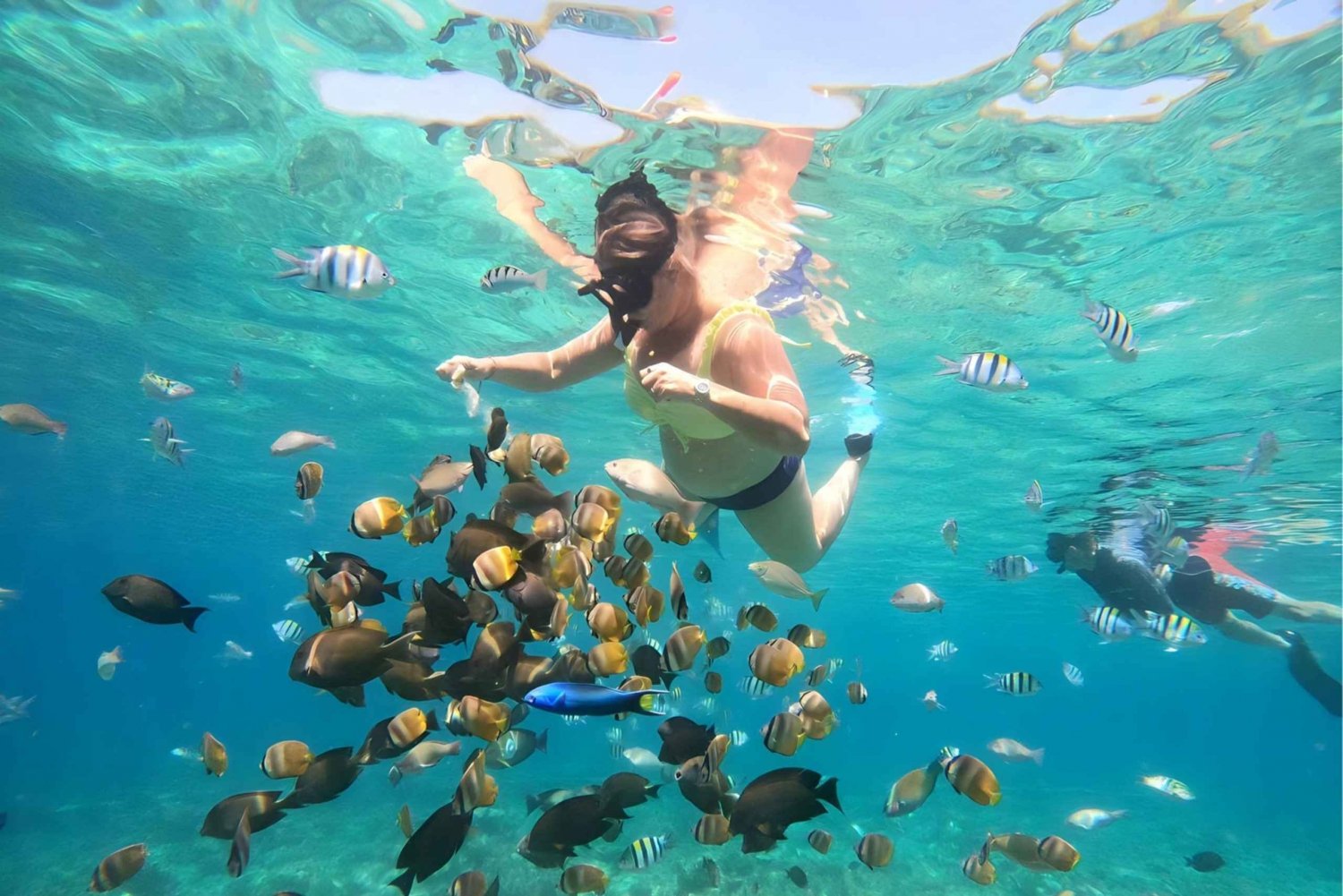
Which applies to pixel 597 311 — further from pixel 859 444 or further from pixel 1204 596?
pixel 1204 596

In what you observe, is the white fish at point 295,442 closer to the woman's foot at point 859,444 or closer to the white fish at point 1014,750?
the woman's foot at point 859,444

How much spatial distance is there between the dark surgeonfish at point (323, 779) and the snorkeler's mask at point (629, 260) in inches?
124

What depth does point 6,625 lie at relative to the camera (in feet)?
435

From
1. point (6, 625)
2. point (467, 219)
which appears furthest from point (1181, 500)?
point (6, 625)

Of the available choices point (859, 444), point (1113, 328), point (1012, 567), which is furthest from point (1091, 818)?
point (1113, 328)

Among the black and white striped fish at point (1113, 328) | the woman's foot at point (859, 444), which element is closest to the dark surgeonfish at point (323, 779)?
the woman's foot at point (859, 444)

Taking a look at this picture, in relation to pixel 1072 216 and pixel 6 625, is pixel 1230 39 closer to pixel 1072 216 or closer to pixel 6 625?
pixel 1072 216

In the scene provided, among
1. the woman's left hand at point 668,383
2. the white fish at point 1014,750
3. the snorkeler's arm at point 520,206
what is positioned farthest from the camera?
the snorkeler's arm at point 520,206

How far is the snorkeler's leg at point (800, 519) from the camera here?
20.3 feet

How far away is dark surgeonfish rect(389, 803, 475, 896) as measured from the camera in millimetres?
3275

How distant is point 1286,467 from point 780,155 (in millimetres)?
18823

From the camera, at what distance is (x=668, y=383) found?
355 cm

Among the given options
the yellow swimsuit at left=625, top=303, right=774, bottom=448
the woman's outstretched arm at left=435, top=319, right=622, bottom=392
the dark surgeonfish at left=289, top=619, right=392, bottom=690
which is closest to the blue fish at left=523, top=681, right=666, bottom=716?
the dark surgeonfish at left=289, top=619, right=392, bottom=690

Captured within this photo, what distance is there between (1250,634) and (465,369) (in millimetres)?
18108
